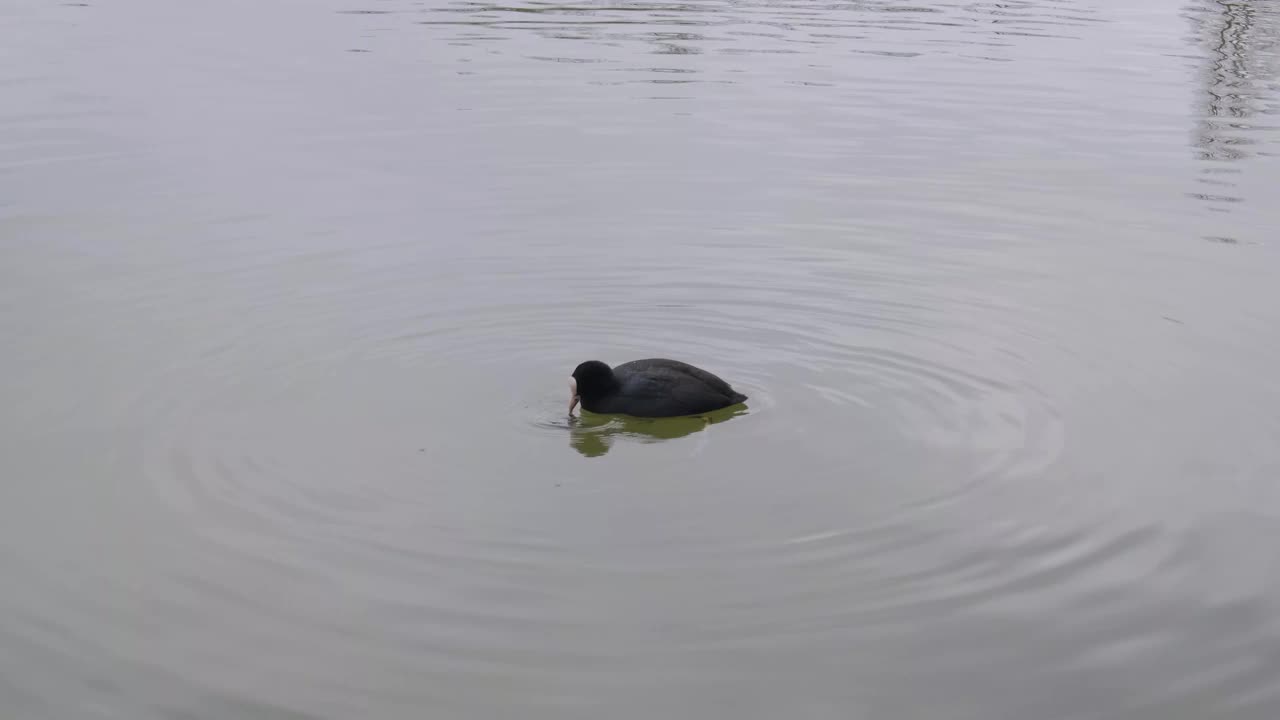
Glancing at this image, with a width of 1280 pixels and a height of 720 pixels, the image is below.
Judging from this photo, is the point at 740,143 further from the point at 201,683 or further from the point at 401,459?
the point at 201,683

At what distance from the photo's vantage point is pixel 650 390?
10211mm

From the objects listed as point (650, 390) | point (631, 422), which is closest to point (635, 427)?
point (631, 422)

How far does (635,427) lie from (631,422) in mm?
46

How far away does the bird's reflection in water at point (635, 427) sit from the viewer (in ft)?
33.2

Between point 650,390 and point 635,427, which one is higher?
point 650,390

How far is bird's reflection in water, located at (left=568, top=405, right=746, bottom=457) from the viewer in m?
10.1

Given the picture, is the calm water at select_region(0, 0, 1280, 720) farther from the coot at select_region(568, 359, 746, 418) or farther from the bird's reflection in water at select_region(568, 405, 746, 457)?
the coot at select_region(568, 359, 746, 418)

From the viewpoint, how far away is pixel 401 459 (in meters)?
9.41

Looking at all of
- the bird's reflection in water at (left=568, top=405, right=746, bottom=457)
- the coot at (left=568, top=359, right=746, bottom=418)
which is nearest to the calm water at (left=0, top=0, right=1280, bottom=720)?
the bird's reflection in water at (left=568, top=405, right=746, bottom=457)

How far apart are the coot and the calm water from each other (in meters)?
0.17

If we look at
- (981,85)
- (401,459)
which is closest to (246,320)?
(401,459)

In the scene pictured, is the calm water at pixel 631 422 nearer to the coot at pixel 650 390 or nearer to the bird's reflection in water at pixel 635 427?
the bird's reflection in water at pixel 635 427

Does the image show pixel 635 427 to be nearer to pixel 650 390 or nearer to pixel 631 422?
pixel 631 422

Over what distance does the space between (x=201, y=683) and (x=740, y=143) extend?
12.4 meters
